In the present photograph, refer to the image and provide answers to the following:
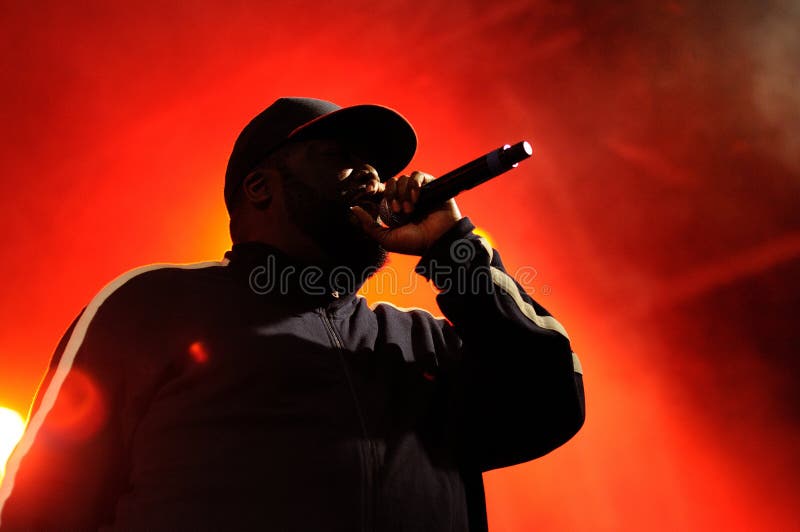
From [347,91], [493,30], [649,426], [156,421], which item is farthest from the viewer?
[493,30]

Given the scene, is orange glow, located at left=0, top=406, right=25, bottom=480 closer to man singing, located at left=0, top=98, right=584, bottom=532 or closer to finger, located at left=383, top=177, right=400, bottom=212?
man singing, located at left=0, top=98, right=584, bottom=532

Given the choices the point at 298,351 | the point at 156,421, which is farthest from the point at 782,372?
the point at 156,421

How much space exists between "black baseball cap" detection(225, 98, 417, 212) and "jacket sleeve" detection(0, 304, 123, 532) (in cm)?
54

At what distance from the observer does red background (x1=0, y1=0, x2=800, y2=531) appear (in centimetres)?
196

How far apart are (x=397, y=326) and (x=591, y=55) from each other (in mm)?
1858

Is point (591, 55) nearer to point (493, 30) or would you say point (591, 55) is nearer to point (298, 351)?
point (493, 30)

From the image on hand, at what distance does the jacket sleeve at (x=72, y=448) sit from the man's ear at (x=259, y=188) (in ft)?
1.44

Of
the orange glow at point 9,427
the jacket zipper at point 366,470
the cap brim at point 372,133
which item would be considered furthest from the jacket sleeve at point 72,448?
the orange glow at point 9,427

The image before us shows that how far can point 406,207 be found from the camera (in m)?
1.07

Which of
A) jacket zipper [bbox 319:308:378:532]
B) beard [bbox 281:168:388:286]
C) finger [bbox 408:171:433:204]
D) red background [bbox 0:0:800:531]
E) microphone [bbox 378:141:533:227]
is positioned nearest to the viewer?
jacket zipper [bbox 319:308:378:532]

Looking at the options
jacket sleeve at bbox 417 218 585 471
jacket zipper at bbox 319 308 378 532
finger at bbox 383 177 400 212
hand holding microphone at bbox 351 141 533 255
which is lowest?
jacket zipper at bbox 319 308 378 532

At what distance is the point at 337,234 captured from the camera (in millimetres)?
1199

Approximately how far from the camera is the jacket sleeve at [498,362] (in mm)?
993

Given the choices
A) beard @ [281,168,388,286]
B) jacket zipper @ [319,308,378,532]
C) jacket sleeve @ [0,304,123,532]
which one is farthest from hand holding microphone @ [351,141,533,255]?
jacket sleeve @ [0,304,123,532]
